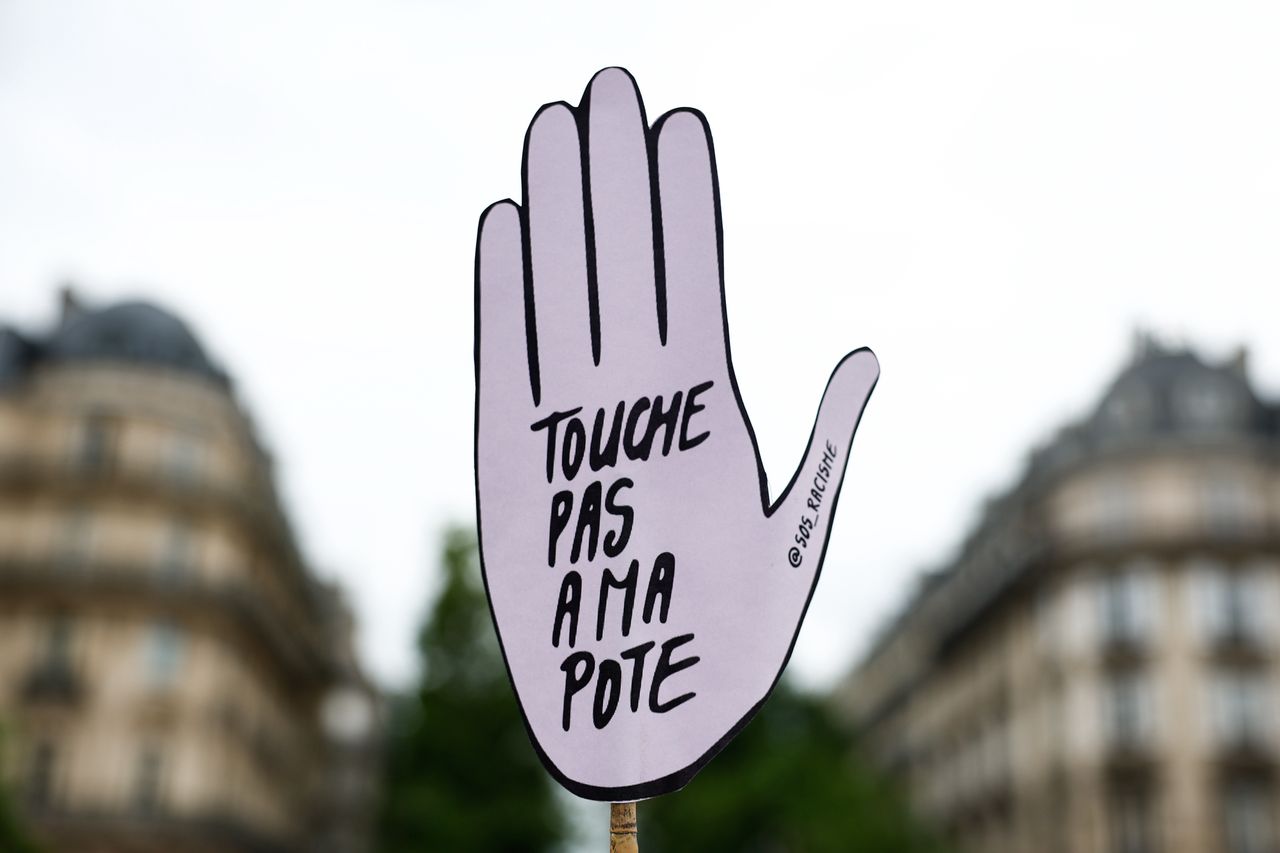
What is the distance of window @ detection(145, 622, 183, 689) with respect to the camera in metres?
38.1

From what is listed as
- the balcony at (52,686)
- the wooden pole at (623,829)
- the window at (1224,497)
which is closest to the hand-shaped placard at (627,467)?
the wooden pole at (623,829)

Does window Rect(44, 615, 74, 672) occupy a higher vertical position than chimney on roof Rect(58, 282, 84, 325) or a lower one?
lower

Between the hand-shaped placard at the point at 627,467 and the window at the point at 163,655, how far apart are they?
1360 inches

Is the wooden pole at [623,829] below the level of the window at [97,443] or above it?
below

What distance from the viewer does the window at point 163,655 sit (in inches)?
1501

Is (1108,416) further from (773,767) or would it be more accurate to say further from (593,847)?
(593,847)

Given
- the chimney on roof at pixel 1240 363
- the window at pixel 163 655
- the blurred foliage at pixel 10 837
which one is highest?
the chimney on roof at pixel 1240 363

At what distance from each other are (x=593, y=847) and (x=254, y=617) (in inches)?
483

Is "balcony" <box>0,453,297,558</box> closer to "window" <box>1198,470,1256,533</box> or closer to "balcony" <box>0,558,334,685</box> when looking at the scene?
"balcony" <box>0,558,334,685</box>

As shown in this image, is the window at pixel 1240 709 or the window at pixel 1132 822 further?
the window at pixel 1240 709

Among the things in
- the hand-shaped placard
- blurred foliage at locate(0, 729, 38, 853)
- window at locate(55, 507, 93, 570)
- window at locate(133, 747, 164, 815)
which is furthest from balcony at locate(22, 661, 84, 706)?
the hand-shaped placard

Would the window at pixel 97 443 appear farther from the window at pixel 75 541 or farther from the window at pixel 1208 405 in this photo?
the window at pixel 1208 405

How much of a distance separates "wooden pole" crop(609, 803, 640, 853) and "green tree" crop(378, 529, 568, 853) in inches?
978

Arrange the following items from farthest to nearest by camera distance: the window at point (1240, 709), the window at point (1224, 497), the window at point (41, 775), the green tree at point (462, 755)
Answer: the window at point (1224, 497) → the window at point (1240, 709) → the window at point (41, 775) → the green tree at point (462, 755)
